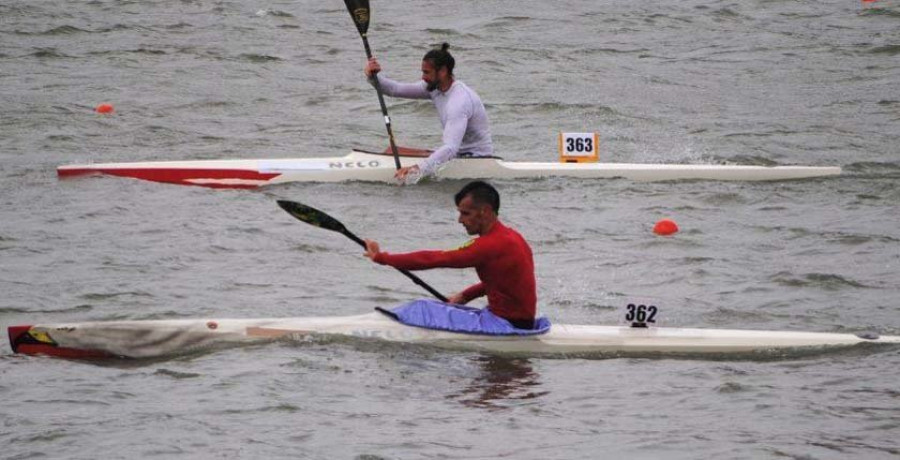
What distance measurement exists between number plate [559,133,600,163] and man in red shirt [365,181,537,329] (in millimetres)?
5660

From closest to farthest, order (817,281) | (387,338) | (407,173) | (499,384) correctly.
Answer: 1. (499,384)
2. (387,338)
3. (817,281)
4. (407,173)

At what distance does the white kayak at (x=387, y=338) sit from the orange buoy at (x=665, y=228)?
142 inches

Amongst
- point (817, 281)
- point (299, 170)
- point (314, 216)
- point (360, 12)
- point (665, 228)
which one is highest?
point (360, 12)

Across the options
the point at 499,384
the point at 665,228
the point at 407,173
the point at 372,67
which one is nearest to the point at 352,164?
the point at 407,173

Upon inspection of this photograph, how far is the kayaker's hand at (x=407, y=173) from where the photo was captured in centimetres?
1346

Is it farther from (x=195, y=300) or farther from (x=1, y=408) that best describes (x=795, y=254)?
(x=1, y=408)

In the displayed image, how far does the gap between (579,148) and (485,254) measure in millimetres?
5923

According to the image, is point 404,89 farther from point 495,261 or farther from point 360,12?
point 495,261

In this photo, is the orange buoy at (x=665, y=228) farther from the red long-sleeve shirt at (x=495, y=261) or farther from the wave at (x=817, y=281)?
the red long-sleeve shirt at (x=495, y=261)

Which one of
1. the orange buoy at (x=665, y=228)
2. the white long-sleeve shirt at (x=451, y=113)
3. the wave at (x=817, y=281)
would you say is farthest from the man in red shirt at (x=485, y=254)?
the white long-sleeve shirt at (x=451, y=113)

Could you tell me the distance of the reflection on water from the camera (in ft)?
26.6

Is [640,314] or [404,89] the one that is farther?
[404,89]

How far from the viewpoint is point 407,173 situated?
13.5 meters

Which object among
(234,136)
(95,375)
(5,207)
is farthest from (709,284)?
(234,136)
